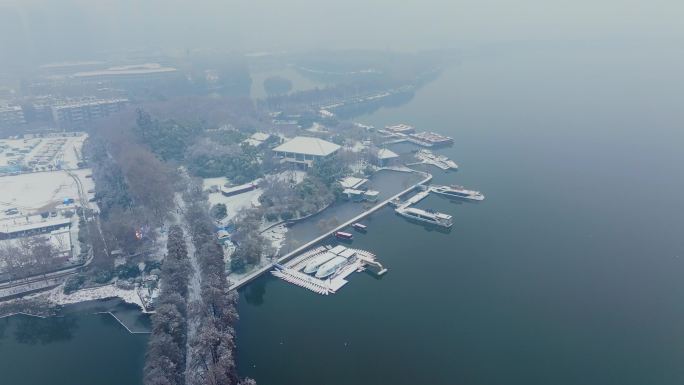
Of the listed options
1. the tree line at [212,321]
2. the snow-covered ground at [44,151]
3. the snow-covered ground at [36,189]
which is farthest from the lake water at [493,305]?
the snow-covered ground at [44,151]

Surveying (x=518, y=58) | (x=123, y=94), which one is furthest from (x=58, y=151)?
(x=518, y=58)

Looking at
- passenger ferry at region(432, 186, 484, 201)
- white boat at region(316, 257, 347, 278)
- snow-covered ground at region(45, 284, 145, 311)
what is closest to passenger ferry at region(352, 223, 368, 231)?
white boat at region(316, 257, 347, 278)

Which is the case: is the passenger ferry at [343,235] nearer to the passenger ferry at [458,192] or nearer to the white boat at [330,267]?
the white boat at [330,267]

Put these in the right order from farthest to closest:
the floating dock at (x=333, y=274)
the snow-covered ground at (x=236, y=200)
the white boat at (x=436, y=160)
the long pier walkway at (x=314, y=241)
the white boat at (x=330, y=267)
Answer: the white boat at (x=436, y=160), the snow-covered ground at (x=236, y=200), the white boat at (x=330, y=267), the long pier walkway at (x=314, y=241), the floating dock at (x=333, y=274)

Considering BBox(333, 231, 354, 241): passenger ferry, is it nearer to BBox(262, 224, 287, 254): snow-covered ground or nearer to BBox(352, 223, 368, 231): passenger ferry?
BBox(352, 223, 368, 231): passenger ferry

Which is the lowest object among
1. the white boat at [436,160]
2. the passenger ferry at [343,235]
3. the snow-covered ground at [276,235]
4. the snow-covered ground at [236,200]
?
the snow-covered ground at [236,200]

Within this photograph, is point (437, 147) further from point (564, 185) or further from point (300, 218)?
point (300, 218)

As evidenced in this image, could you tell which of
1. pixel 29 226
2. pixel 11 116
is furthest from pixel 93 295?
pixel 11 116
